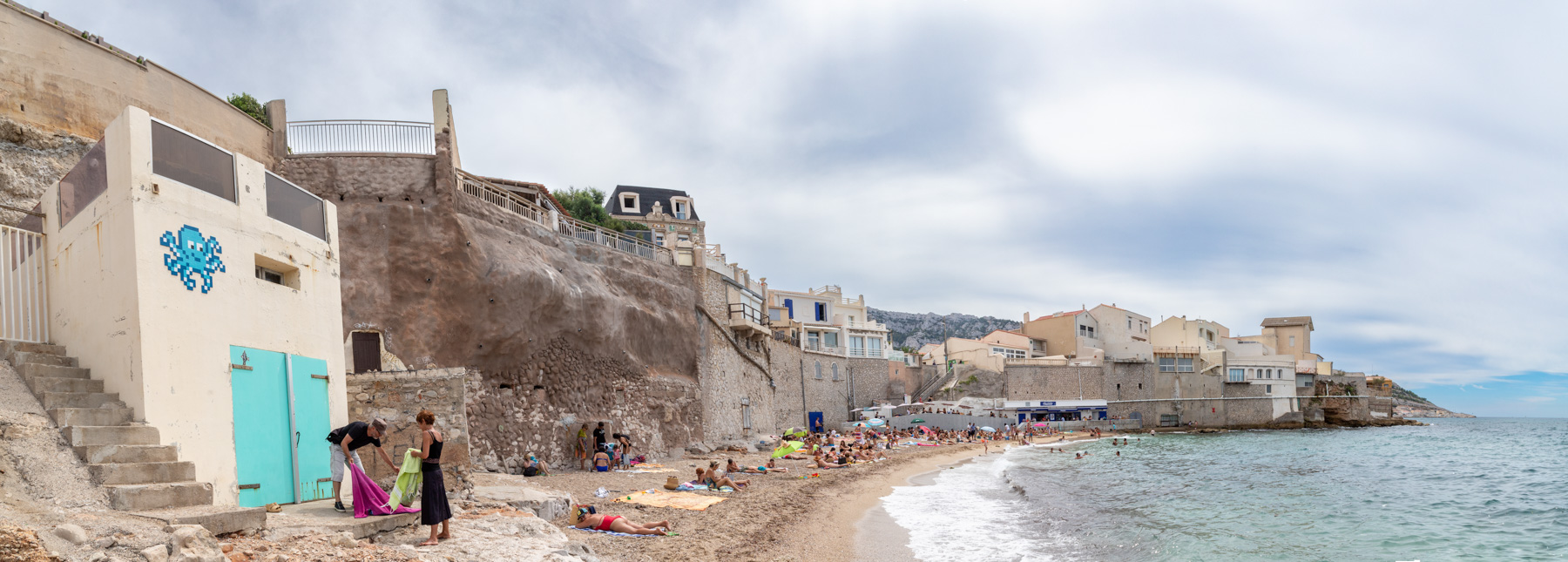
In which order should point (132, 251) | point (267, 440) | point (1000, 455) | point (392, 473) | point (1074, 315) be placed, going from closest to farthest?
1. point (132, 251)
2. point (267, 440)
3. point (392, 473)
4. point (1000, 455)
5. point (1074, 315)

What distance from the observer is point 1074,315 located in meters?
64.1

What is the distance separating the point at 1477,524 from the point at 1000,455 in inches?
800

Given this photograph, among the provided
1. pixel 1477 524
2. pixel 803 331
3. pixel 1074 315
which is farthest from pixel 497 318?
pixel 1074 315

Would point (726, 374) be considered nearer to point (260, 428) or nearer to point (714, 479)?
point (714, 479)

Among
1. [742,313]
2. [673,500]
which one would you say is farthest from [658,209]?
[673,500]

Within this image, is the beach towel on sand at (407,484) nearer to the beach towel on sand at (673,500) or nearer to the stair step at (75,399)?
the stair step at (75,399)

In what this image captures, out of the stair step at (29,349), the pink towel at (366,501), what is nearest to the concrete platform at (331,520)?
the pink towel at (366,501)

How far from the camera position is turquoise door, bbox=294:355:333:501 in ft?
27.7

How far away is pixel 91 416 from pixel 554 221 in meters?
16.4

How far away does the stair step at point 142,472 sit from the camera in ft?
18.8

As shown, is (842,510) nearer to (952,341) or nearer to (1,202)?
(1,202)

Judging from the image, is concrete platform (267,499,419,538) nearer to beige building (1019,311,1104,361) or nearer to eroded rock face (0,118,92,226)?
eroded rock face (0,118,92,226)

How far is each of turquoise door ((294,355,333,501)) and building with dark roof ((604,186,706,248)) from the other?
44.9 meters

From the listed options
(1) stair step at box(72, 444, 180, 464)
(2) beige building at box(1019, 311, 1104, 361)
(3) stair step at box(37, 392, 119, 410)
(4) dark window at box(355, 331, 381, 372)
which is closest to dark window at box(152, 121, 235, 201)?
(3) stair step at box(37, 392, 119, 410)
